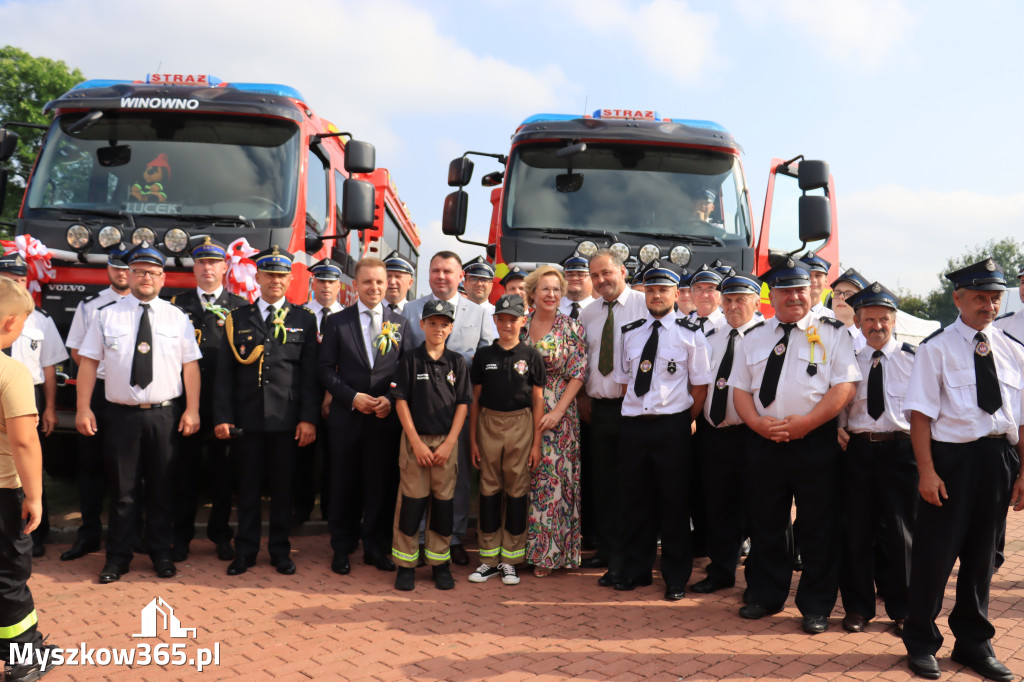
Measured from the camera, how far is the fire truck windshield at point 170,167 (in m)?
6.55

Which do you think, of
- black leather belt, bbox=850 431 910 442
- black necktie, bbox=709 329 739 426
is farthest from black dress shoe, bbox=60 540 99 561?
black leather belt, bbox=850 431 910 442

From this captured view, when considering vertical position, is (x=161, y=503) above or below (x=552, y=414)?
below

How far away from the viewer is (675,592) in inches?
195

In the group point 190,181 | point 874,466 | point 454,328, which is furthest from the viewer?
point 190,181

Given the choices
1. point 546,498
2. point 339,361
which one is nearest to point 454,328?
point 339,361

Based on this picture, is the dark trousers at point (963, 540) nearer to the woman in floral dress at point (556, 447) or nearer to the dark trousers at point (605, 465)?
the dark trousers at point (605, 465)

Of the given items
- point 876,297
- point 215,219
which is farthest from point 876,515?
point 215,219

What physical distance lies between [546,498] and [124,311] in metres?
3.22

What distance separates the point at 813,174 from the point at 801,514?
14.0ft

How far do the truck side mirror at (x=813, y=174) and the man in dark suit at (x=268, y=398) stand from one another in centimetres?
513

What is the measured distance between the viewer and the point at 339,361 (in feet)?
18.0

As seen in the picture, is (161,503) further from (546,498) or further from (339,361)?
(546,498)

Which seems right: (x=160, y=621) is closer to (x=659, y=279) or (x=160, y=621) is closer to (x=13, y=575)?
(x=13, y=575)

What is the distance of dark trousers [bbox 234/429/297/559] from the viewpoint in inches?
210
